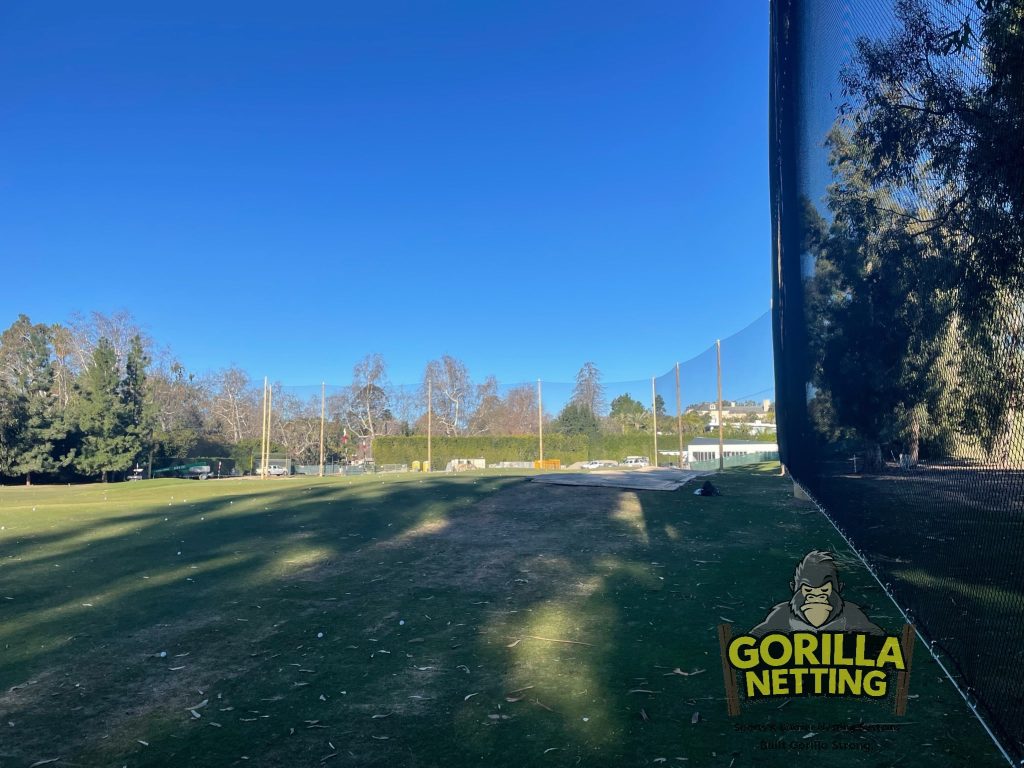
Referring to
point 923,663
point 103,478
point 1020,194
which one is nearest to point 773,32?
point 1020,194

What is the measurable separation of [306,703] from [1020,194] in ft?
10.2

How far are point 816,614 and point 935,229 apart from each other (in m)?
1.81

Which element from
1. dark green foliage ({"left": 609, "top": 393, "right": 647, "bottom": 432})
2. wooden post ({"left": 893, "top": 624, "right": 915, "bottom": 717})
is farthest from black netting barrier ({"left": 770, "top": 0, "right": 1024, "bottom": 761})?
dark green foliage ({"left": 609, "top": 393, "right": 647, "bottom": 432})

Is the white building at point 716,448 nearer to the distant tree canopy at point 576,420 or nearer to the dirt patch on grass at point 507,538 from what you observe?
the distant tree canopy at point 576,420

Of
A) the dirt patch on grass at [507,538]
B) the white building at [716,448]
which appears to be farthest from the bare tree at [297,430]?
the dirt patch on grass at [507,538]

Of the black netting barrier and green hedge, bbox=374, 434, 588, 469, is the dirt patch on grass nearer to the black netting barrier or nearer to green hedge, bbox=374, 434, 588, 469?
the black netting barrier

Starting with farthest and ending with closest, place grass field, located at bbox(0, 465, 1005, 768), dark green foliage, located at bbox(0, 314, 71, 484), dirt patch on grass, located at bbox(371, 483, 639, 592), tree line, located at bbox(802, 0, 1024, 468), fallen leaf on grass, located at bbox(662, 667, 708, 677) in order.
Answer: dark green foliage, located at bbox(0, 314, 71, 484) < dirt patch on grass, located at bbox(371, 483, 639, 592) < fallen leaf on grass, located at bbox(662, 667, 708, 677) < grass field, located at bbox(0, 465, 1005, 768) < tree line, located at bbox(802, 0, 1024, 468)

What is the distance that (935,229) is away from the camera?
7.09 feet

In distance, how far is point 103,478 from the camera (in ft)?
82.6

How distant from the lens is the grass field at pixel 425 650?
6.95 ft

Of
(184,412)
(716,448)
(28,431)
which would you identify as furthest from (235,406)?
(716,448)

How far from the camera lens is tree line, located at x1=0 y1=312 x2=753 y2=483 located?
2438cm

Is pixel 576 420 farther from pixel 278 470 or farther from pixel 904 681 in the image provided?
pixel 904 681

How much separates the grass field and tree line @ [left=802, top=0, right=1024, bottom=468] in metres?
1.16
